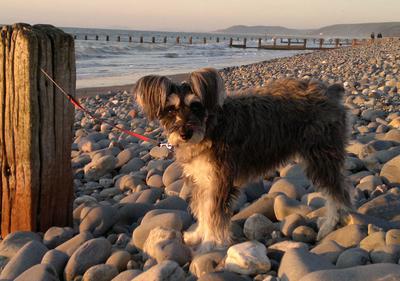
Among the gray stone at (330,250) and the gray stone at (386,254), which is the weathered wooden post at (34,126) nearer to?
the gray stone at (330,250)

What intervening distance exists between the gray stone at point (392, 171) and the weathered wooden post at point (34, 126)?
145 inches

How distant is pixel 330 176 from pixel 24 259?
2947mm

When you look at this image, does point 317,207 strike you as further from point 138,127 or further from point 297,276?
point 138,127

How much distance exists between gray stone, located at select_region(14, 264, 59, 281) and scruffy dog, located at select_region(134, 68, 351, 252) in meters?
1.35

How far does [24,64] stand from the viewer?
456 cm

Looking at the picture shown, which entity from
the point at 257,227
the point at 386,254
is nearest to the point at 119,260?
the point at 257,227

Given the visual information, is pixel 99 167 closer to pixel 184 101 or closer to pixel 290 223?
pixel 184 101

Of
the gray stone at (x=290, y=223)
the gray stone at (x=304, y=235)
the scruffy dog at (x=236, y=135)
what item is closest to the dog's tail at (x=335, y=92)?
the scruffy dog at (x=236, y=135)

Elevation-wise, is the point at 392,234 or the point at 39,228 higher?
the point at 392,234

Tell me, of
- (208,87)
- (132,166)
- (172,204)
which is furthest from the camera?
(132,166)

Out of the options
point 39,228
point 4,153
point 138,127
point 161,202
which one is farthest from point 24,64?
point 138,127

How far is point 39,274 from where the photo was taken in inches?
150

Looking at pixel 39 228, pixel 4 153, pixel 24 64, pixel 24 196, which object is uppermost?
pixel 24 64

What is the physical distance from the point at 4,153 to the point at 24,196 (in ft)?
1.55
